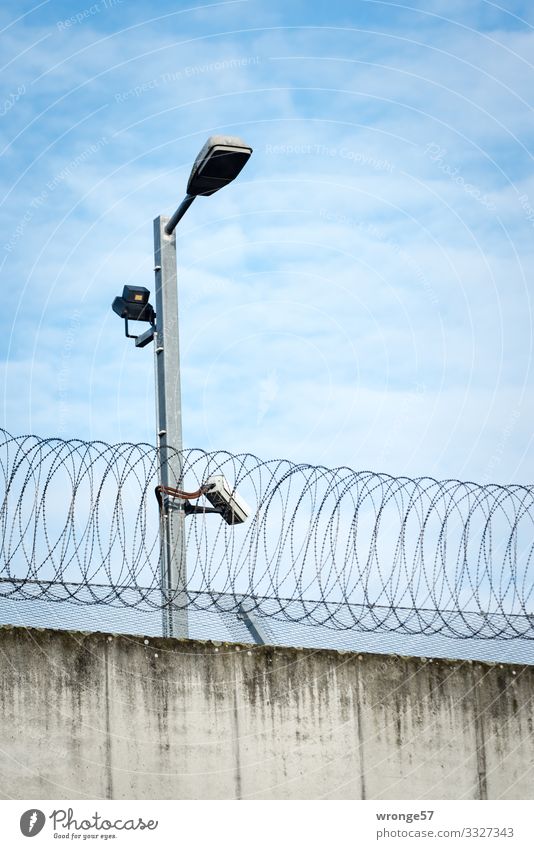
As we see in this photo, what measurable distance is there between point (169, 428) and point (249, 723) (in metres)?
2.79

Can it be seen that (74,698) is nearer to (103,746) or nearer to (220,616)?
(103,746)

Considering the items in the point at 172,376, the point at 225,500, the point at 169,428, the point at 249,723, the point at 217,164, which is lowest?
the point at 249,723

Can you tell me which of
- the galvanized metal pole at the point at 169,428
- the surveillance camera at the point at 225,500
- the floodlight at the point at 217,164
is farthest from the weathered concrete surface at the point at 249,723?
the floodlight at the point at 217,164

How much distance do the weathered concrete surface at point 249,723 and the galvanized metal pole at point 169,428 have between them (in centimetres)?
37

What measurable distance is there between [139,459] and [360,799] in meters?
→ 3.33

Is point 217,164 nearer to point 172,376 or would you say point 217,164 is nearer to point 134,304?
point 134,304

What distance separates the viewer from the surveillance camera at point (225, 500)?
11.0 metres

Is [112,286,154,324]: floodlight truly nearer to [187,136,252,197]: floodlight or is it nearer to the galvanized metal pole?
the galvanized metal pole

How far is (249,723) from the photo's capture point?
10477 millimetres

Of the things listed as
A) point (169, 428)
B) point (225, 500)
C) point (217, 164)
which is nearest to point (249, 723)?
point (225, 500)

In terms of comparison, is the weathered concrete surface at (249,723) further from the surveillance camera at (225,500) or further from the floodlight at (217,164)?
the floodlight at (217,164)

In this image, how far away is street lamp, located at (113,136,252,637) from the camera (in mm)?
10633

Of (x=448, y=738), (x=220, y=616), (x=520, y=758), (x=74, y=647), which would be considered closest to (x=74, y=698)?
(x=74, y=647)

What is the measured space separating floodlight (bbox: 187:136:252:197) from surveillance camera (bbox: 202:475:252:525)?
2677 mm
